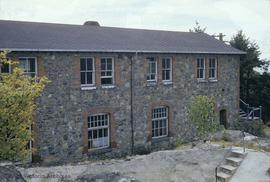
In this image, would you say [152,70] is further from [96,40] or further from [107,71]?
[96,40]

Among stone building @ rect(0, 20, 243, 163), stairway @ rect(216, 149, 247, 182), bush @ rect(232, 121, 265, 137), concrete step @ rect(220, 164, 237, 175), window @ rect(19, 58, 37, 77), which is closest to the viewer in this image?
stairway @ rect(216, 149, 247, 182)

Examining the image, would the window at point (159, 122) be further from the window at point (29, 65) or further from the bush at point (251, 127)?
the window at point (29, 65)

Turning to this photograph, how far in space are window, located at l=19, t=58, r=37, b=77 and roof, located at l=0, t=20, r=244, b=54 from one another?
652 mm

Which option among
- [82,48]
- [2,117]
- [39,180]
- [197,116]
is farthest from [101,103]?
[2,117]

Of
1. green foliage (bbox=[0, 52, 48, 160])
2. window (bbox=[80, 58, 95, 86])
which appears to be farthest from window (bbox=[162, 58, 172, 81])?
green foliage (bbox=[0, 52, 48, 160])

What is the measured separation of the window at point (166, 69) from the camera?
79.6 ft

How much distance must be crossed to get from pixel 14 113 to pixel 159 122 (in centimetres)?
1412

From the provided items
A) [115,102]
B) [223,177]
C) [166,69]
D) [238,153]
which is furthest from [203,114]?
[166,69]

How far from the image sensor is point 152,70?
2375 centimetres

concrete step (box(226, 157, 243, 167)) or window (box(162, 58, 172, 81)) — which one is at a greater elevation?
window (box(162, 58, 172, 81))

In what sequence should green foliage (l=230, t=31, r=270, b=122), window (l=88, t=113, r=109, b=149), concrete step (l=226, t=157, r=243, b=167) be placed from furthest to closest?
green foliage (l=230, t=31, r=270, b=122)
window (l=88, t=113, r=109, b=149)
concrete step (l=226, t=157, r=243, b=167)

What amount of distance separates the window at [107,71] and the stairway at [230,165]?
324 inches

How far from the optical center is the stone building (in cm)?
1919

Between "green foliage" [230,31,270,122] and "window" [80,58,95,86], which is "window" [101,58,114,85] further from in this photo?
"green foliage" [230,31,270,122]
